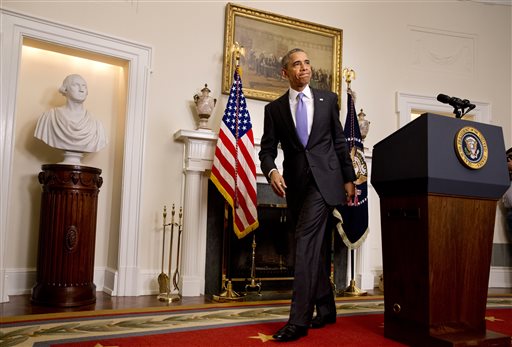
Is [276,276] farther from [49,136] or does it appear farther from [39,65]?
[39,65]

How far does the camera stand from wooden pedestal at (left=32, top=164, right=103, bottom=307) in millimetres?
3912

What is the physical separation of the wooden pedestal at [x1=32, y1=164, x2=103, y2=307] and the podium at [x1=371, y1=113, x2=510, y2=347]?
8.75 ft

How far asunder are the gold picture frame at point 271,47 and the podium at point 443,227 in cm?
298

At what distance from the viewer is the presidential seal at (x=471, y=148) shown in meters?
2.50

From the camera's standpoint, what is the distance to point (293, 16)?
226 inches

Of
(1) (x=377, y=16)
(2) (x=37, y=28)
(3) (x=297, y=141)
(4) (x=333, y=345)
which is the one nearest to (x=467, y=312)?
(4) (x=333, y=345)

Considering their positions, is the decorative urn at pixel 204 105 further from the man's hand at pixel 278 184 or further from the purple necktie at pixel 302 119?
the man's hand at pixel 278 184

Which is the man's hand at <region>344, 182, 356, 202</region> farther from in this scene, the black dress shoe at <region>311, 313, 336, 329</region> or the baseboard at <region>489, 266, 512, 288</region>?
the baseboard at <region>489, 266, 512, 288</region>

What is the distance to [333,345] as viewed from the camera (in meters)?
2.54

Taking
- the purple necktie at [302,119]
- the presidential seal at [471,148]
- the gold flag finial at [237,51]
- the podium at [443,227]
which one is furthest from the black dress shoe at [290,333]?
the gold flag finial at [237,51]

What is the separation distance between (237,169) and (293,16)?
2.35m

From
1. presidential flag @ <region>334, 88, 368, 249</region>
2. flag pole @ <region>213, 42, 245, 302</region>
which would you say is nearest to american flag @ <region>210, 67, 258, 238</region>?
flag pole @ <region>213, 42, 245, 302</region>

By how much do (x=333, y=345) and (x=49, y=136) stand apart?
310 centimetres

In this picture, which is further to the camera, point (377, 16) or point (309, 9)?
point (377, 16)
